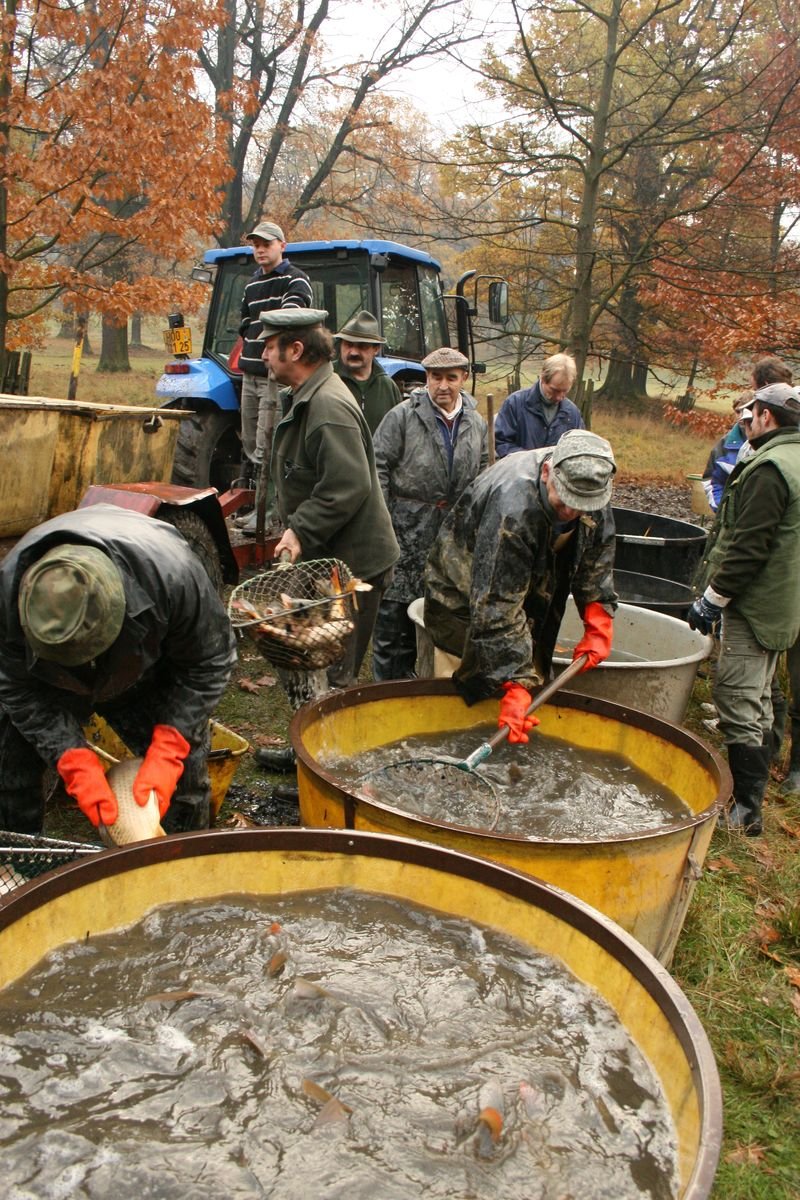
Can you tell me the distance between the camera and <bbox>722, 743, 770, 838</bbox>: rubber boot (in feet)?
15.2

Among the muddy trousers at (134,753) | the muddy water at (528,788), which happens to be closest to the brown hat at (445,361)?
the muddy water at (528,788)

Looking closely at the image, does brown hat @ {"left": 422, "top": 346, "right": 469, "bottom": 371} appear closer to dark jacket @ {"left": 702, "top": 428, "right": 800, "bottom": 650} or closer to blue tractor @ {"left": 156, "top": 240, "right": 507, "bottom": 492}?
dark jacket @ {"left": 702, "top": 428, "right": 800, "bottom": 650}

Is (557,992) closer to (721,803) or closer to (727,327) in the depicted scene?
(721,803)

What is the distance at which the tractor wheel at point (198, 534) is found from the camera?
5355 millimetres

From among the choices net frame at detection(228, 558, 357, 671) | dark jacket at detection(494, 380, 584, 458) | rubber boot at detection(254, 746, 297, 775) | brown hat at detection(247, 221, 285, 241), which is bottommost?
rubber boot at detection(254, 746, 297, 775)

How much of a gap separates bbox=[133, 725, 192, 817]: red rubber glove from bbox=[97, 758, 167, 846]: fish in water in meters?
0.03

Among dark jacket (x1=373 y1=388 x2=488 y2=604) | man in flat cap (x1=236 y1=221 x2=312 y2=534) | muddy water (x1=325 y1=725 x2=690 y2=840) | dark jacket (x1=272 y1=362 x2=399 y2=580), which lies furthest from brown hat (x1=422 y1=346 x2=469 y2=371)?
muddy water (x1=325 y1=725 x2=690 y2=840)

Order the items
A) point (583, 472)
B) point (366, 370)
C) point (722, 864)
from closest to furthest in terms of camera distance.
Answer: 1. point (583, 472)
2. point (722, 864)
3. point (366, 370)

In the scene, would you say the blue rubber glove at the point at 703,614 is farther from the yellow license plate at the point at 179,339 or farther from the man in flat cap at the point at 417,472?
the yellow license plate at the point at 179,339

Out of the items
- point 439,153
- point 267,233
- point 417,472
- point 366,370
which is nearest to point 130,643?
point 417,472

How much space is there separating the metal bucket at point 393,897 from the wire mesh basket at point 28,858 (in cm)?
21

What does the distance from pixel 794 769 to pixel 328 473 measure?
3.32m

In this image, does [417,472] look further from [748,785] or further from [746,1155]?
[746,1155]

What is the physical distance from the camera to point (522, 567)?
3.62m
